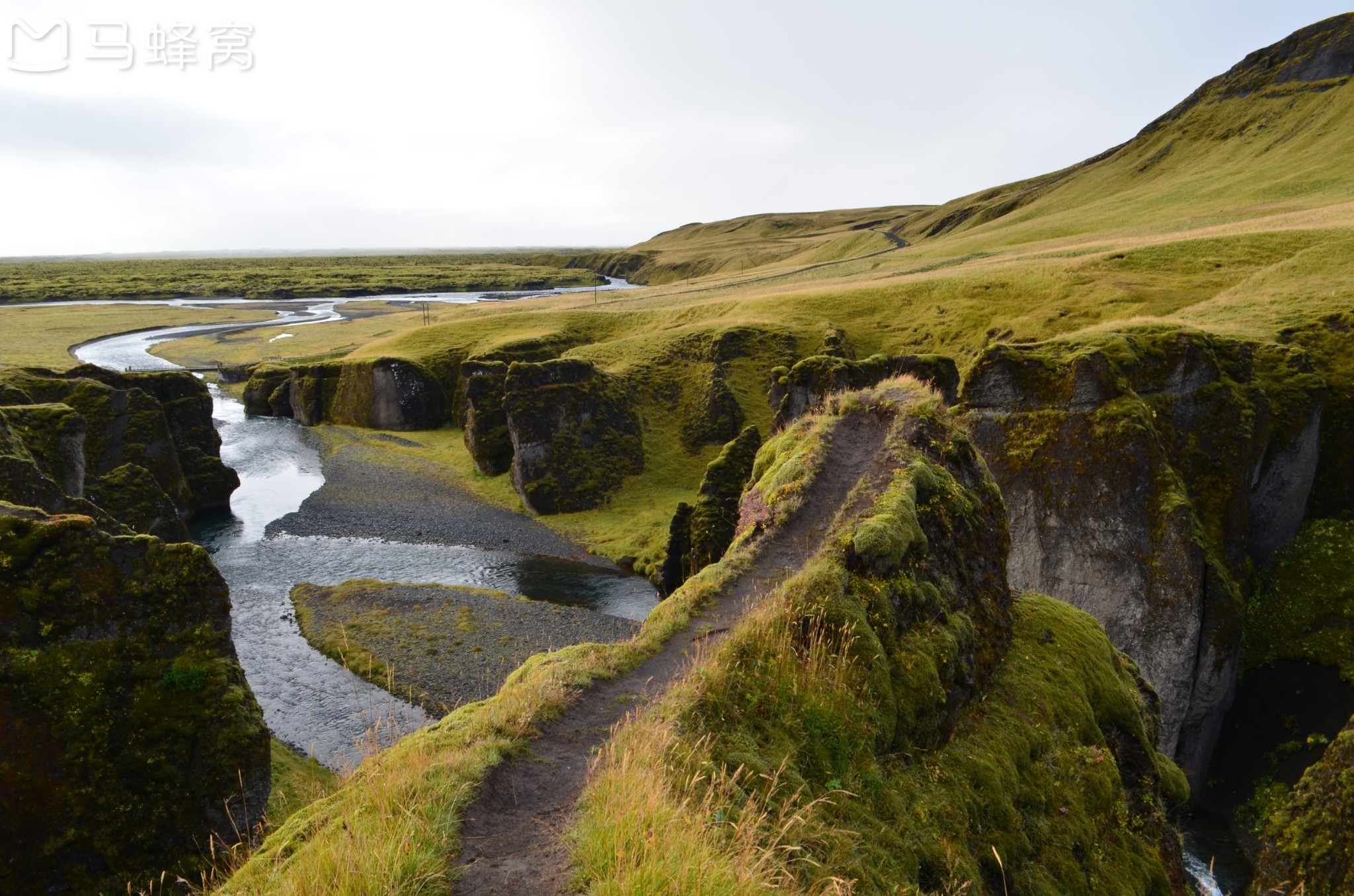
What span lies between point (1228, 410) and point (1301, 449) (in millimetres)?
4788

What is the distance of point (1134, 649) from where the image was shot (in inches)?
1122

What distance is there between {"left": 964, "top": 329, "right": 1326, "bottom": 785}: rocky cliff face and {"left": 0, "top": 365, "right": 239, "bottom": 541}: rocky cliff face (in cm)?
3429

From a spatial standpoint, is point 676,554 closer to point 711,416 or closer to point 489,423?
point 711,416

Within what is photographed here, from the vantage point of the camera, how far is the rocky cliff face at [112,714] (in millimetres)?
13898

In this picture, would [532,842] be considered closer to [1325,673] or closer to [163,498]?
[1325,673]

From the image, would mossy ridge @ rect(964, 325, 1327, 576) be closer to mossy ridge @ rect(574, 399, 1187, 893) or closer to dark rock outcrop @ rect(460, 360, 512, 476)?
mossy ridge @ rect(574, 399, 1187, 893)

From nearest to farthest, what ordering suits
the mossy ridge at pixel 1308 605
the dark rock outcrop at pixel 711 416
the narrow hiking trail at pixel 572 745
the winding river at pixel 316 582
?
1. the narrow hiking trail at pixel 572 745
2. the winding river at pixel 316 582
3. the mossy ridge at pixel 1308 605
4. the dark rock outcrop at pixel 711 416

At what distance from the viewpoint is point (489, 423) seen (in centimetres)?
6969

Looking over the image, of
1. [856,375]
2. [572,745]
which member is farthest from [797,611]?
[856,375]

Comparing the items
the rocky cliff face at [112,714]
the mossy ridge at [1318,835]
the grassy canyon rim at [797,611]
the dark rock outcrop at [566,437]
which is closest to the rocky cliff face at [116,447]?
the grassy canyon rim at [797,611]

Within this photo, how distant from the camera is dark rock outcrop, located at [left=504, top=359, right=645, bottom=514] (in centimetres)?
6128

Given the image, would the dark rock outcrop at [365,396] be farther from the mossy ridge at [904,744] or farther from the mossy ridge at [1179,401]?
the mossy ridge at [904,744]

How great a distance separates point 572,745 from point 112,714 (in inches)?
474

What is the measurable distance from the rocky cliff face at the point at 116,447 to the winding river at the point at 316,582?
14.2 ft
